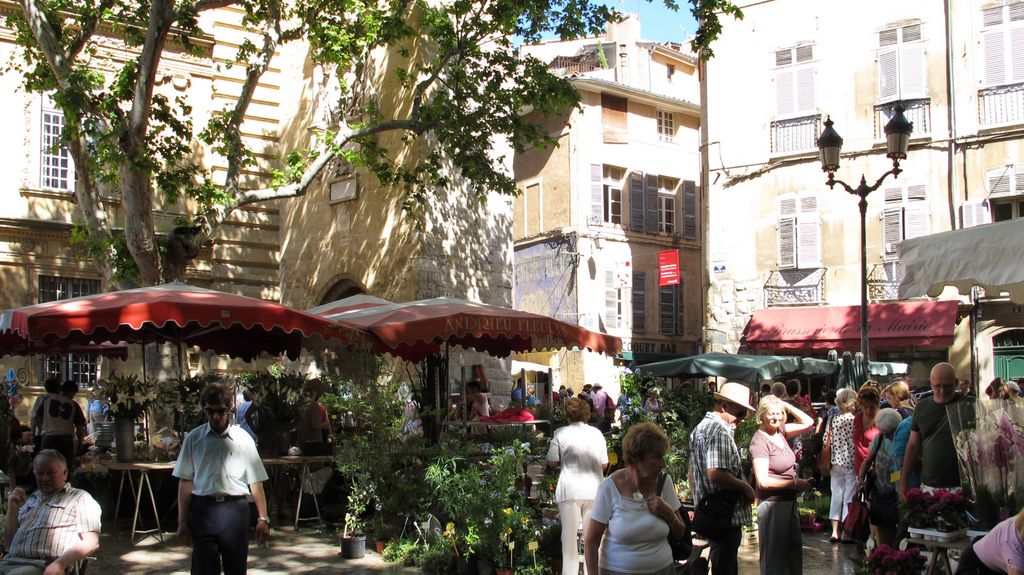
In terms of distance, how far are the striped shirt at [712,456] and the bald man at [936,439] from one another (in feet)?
3.84

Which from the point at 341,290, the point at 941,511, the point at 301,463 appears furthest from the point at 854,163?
the point at 941,511

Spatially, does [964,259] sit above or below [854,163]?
below

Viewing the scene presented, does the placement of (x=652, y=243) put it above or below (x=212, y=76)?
below

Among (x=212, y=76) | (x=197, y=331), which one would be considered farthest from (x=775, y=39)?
(x=197, y=331)

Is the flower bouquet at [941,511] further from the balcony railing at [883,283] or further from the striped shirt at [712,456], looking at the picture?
the balcony railing at [883,283]

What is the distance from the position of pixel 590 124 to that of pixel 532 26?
52.1 ft

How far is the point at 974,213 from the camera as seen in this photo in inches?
803

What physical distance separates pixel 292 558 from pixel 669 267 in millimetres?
20454

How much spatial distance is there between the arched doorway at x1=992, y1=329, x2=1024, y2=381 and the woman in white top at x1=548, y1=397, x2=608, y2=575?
51.9 feet

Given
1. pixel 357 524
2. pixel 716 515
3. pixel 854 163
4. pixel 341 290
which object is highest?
pixel 854 163

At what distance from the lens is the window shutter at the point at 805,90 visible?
22.7 meters

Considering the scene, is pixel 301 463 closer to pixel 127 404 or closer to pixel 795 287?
pixel 127 404

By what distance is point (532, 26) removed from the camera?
14.1 m

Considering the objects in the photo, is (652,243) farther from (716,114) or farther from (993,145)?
(993,145)
